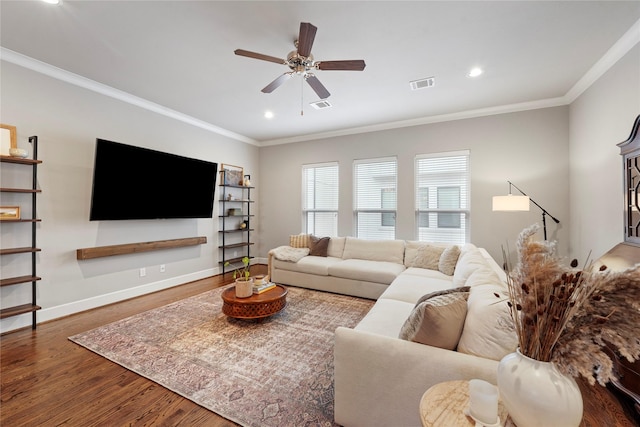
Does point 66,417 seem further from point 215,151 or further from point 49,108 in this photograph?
point 215,151

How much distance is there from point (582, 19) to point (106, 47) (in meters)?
4.34

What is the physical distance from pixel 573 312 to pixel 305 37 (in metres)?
2.19

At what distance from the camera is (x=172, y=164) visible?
13.3ft

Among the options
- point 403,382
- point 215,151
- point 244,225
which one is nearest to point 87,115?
point 215,151

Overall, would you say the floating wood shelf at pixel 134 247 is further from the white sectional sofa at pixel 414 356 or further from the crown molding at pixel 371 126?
the white sectional sofa at pixel 414 356

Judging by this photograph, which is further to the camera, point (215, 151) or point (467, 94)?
point (215, 151)

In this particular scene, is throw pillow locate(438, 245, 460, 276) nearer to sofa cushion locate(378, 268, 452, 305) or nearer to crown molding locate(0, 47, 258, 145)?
sofa cushion locate(378, 268, 452, 305)

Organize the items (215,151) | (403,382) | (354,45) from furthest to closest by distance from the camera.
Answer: (215,151), (354,45), (403,382)

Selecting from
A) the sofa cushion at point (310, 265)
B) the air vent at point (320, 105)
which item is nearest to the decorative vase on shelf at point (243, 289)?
the sofa cushion at point (310, 265)

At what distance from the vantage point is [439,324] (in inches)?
53.7

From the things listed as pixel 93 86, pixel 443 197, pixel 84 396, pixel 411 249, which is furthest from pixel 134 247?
pixel 443 197

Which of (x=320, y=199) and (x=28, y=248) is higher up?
(x=320, y=199)

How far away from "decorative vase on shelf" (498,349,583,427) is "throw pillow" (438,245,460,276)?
9.17 ft

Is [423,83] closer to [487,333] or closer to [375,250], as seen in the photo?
[375,250]
